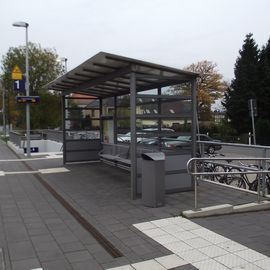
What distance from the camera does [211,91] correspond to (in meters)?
54.8

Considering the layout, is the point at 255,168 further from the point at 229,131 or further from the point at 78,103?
the point at 229,131

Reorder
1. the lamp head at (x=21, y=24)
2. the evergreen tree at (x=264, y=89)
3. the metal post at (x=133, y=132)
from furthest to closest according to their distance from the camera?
the evergreen tree at (x=264, y=89)
the lamp head at (x=21, y=24)
the metal post at (x=133, y=132)

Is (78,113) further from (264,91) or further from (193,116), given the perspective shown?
(264,91)

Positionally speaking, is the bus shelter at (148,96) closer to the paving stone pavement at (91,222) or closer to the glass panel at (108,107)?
the paving stone pavement at (91,222)

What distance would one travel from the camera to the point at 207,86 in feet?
179

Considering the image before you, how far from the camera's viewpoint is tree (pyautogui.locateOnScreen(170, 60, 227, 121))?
5278 cm

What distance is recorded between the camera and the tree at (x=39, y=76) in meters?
41.2

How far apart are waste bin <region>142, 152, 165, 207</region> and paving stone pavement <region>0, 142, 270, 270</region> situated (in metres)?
0.20

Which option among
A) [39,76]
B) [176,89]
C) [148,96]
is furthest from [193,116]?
[39,76]

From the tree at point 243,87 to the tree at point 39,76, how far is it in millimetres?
16834

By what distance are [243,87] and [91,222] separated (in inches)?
1355

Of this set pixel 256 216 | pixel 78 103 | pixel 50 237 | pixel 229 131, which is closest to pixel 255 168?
pixel 256 216

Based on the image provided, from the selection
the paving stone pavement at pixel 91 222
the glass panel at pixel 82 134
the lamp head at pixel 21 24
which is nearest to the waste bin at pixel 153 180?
the paving stone pavement at pixel 91 222

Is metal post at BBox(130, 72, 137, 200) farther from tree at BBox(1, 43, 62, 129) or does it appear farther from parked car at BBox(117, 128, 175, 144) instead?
tree at BBox(1, 43, 62, 129)
